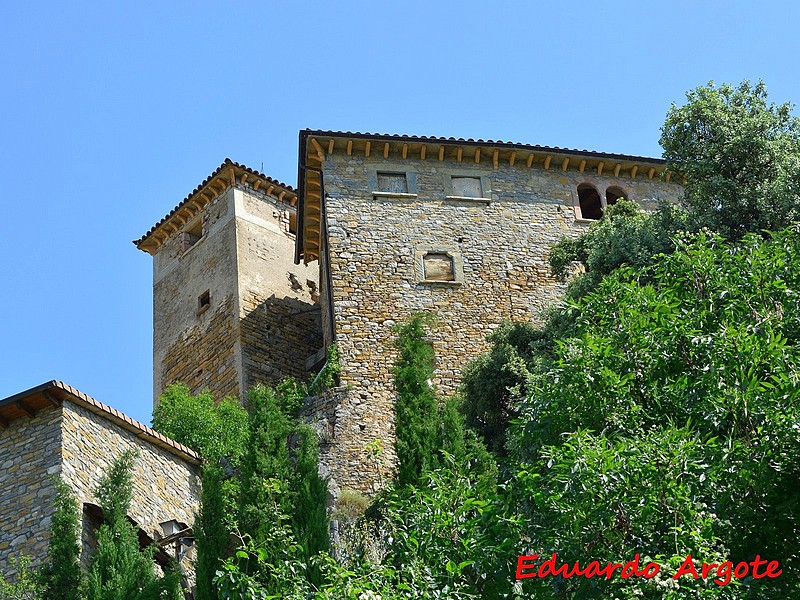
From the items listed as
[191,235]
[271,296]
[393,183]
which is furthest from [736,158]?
[191,235]

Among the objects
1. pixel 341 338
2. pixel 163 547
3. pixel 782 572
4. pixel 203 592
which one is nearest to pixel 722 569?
pixel 782 572

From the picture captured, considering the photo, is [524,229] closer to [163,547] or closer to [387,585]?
[163,547]

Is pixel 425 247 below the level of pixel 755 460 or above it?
above

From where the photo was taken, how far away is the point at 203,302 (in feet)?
99.6

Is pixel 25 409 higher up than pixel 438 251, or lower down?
lower down

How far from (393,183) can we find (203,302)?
21.3 feet

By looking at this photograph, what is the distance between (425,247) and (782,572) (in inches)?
653

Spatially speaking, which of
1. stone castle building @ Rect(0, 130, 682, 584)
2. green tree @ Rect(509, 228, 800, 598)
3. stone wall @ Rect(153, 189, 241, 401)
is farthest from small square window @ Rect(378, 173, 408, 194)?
green tree @ Rect(509, 228, 800, 598)

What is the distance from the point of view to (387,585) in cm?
1119

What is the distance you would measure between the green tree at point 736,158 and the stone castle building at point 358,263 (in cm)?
538

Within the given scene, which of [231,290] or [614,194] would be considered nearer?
[614,194]

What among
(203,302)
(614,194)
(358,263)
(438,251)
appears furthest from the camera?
(203,302)

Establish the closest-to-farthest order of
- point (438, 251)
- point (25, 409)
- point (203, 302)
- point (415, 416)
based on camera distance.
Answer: point (25, 409) → point (415, 416) → point (438, 251) → point (203, 302)

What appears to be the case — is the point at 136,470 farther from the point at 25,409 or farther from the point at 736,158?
the point at 736,158
